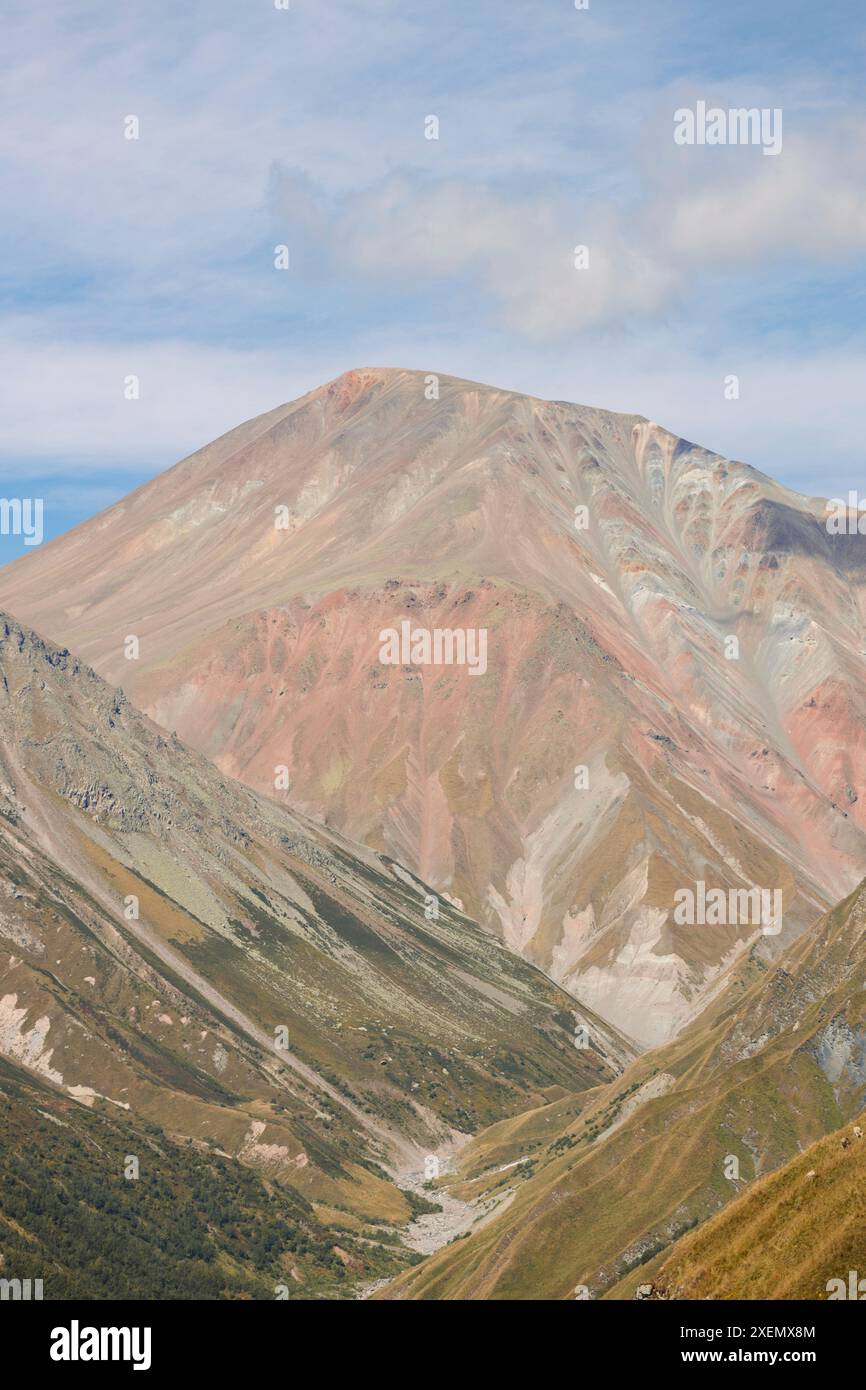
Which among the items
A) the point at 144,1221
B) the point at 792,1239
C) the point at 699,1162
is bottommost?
the point at 144,1221

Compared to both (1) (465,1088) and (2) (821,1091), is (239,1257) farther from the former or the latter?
(1) (465,1088)

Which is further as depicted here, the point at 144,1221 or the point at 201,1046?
the point at 201,1046

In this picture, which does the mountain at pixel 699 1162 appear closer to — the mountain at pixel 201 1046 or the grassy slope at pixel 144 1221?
the grassy slope at pixel 144 1221

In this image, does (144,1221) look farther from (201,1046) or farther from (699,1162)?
(201,1046)

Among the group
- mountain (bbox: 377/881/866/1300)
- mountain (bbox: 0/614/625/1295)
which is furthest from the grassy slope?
mountain (bbox: 377/881/866/1300)

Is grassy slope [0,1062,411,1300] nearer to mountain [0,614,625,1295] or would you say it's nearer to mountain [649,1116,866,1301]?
mountain [0,614,625,1295]

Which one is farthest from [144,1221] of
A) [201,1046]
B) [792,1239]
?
[792,1239]

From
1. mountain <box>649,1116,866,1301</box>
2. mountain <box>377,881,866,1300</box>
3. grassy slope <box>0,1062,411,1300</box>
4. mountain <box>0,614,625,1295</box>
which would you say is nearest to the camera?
mountain <box>649,1116,866,1301</box>

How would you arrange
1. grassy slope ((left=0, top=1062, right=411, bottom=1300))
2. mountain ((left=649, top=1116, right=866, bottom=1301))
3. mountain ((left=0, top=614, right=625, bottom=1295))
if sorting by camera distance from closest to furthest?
mountain ((left=649, top=1116, right=866, bottom=1301)), grassy slope ((left=0, top=1062, right=411, bottom=1300)), mountain ((left=0, top=614, right=625, bottom=1295))

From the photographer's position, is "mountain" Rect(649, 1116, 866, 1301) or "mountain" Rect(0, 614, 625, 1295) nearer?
"mountain" Rect(649, 1116, 866, 1301)
